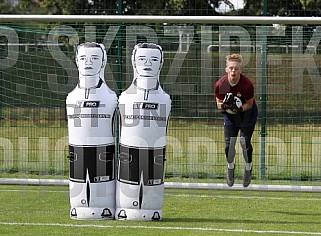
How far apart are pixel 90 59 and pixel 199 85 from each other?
4782 millimetres

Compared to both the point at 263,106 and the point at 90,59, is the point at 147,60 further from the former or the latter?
the point at 263,106

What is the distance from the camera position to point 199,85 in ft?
47.4

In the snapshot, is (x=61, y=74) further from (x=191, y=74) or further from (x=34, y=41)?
(x=191, y=74)

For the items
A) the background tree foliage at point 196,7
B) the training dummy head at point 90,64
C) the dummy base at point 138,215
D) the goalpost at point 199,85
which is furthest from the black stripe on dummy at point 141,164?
the background tree foliage at point 196,7

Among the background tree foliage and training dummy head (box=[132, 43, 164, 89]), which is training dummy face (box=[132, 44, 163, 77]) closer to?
training dummy head (box=[132, 43, 164, 89])

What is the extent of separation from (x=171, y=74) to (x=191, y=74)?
0.34m

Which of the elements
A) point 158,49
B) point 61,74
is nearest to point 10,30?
point 61,74

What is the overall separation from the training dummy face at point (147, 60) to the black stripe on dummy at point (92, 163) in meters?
0.93

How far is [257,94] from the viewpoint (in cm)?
1399

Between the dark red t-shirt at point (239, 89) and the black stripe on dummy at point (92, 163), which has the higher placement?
the dark red t-shirt at point (239, 89)

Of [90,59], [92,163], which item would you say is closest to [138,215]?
[92,163]

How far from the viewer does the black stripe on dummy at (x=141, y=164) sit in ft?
32.1

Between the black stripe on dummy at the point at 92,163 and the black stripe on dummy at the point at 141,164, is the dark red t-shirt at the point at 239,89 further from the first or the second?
the black stripe on dummy at the point at 92,163

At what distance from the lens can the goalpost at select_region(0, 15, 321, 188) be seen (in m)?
13.9
